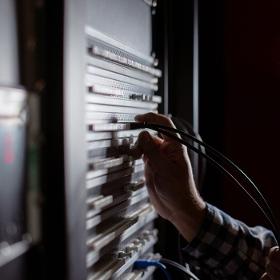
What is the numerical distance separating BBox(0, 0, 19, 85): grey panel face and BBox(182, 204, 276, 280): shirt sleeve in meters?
0.66

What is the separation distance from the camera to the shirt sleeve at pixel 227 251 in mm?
1064

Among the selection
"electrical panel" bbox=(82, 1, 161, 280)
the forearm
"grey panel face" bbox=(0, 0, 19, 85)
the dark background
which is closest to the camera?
"grey panel face" bbox=(0, 0, 19, 85)

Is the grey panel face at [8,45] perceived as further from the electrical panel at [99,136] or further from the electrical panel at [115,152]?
the electrical panel at [115,152]

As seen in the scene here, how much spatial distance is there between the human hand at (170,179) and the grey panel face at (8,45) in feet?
1.23

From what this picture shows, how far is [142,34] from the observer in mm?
943

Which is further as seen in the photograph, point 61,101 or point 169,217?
point 169,217

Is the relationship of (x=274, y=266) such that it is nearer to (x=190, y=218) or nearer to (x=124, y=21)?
(x=190, y=218)

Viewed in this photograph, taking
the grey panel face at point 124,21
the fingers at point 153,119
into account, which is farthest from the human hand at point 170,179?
the grey panel face at point 124,21

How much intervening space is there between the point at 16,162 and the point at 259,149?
3.09 feet

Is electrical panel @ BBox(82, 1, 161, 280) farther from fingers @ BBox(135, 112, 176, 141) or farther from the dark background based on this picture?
the dark background

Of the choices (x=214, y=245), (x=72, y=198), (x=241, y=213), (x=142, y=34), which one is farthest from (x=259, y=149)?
(x=72, y=198)

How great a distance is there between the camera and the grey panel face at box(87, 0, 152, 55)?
704mm

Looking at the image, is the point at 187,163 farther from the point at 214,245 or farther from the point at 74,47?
the point at 74,47

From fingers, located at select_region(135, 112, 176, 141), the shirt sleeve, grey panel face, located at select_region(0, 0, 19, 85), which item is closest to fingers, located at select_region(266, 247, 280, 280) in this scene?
the shirt sleeve
